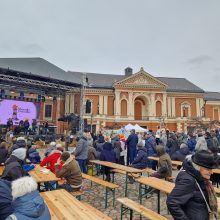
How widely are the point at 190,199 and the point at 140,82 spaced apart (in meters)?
36.6

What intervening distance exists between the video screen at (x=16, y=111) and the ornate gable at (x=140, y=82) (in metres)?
20.2

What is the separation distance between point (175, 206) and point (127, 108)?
3550cm

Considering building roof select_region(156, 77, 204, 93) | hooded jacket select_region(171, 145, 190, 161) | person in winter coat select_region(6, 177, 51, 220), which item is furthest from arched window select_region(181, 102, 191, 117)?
person in winter coat select_region(6, 177, 51, 220)

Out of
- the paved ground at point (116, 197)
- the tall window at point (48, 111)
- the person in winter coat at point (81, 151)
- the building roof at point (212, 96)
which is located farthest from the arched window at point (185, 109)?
the person in winter coat at point (81, 151)

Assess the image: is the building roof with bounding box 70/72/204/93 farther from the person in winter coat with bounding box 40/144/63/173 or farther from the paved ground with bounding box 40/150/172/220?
the person in winter coat with bounding box 40/144/63/173

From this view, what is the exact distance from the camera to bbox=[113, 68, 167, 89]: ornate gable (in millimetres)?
37344

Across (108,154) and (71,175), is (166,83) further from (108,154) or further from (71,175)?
(71,175)

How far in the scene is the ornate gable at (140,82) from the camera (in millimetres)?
37344

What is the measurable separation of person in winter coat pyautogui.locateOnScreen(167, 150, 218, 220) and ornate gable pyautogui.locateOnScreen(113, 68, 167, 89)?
35.4 meters

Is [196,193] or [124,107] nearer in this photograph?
[196,193]

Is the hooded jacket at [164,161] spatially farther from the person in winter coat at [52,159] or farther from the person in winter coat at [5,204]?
the person in winter coat at [5,204]

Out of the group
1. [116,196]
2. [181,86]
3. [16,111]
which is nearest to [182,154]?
[116,196]

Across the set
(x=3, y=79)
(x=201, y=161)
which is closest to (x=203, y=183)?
(x=201, y=161)

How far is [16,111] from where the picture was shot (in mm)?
17906
